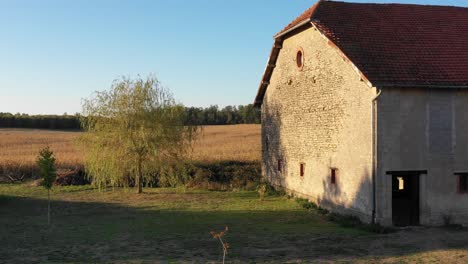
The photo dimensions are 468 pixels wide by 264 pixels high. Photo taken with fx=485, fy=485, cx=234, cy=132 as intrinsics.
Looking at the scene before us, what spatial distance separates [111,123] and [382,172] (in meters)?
15.0

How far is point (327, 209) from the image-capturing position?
20.2m

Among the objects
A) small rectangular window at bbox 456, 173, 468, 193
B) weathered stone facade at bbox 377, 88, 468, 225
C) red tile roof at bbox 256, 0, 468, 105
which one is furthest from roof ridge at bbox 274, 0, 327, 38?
small rectangular window at bbox 456, 173, 468, 193

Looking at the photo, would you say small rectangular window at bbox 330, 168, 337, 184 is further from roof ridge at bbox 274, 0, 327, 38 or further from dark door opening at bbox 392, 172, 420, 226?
roof ridge at bbox 274, 0, 327, 38

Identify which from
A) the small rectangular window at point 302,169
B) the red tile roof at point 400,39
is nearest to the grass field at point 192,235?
the small rectangular window at point 302,169

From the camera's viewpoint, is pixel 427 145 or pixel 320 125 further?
pixel 320 125

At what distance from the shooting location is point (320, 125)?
20.8 m

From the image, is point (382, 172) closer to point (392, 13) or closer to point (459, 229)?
point (459, 229)

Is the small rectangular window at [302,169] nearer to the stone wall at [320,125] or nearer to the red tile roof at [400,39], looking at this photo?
the stone wall at [320,125]

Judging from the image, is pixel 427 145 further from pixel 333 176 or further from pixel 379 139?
pixel 333 176

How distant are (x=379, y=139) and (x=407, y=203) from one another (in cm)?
331

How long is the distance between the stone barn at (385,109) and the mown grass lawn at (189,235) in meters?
1.44

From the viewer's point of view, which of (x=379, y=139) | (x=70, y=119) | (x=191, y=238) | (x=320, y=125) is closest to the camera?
(x=191, y=238)

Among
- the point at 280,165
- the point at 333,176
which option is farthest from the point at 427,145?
the point at 280,165

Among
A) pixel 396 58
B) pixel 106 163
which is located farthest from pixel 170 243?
pixel 106 163
